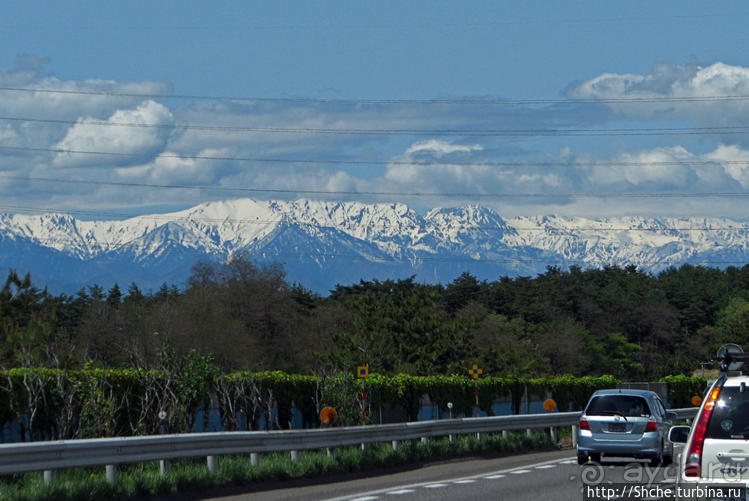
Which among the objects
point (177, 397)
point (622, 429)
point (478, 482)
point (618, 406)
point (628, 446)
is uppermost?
point (177, 397)

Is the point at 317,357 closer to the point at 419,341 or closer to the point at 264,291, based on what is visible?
the point at 419,341

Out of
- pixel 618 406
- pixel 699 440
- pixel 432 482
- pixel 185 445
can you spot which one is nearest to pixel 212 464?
pixel 185 445

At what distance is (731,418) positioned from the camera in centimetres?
962

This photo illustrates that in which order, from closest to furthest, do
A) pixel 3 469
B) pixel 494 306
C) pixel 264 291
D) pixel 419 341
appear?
pixel 3 469 < pixel 419 341 < pixel 264 291 < pixel 494 306

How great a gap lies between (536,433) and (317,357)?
3057 cm

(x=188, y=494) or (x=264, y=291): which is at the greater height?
(x=264, y=291)

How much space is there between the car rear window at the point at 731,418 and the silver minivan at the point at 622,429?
13252 millimetres

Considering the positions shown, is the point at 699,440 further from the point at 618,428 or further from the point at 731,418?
the point at 618,428

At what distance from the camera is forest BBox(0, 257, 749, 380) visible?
55312 mm

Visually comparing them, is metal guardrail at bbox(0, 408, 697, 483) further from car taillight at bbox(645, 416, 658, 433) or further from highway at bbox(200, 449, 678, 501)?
car taillight at bbox(645, 416, 658, 433)

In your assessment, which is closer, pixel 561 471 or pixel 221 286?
pixel 561 471

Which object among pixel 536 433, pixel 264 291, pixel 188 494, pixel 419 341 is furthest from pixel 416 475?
pixel 264 291

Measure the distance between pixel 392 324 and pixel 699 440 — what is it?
196 feet

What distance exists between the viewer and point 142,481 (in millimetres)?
16781
